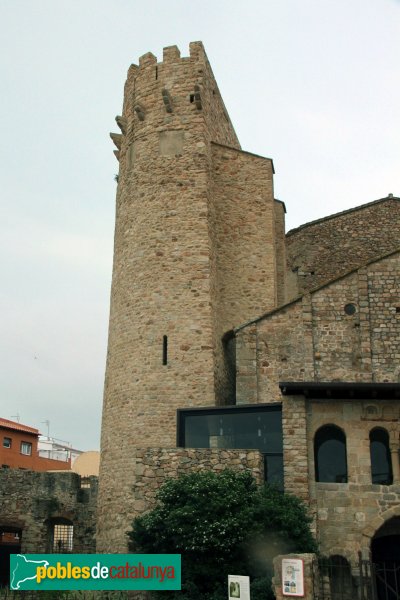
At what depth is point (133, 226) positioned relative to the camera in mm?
26750

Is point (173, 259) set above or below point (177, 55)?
below

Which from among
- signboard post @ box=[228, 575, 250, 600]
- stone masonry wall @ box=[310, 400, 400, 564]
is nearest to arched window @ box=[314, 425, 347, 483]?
stone masonry wall @ box=[310, 400, 400, 564]

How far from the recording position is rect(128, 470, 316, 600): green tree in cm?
1664

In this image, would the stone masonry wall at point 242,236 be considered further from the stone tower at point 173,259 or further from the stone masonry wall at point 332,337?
the stone masonry wall at point 332,337

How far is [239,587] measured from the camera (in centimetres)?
1398

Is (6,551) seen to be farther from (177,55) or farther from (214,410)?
(177,55)

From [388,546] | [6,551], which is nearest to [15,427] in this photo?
[6,551]

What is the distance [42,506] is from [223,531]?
15.3 meters

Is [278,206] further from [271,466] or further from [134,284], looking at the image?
[271,466]

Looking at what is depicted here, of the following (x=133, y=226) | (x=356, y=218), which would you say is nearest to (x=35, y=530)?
(x=133, y=226)

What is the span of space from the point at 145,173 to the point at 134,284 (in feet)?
14.5

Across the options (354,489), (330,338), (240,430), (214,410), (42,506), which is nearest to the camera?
(354,489)
